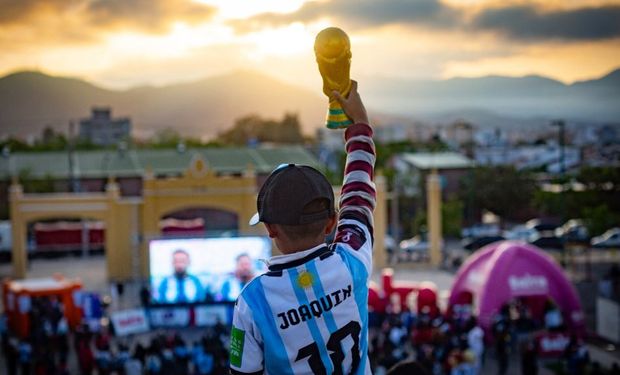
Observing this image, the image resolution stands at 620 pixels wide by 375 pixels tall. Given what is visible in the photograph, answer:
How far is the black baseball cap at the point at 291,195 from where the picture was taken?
2.07m

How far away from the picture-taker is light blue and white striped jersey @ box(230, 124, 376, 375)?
204 centimetres

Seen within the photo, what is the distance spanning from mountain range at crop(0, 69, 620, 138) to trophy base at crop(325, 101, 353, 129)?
0.49 metres

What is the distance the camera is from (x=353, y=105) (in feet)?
7.62

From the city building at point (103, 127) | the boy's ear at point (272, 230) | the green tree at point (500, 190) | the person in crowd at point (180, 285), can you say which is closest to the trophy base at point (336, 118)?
the boy's ear at point (272, 230)

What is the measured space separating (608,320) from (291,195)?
16.1 m

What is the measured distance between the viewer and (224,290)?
1936cm

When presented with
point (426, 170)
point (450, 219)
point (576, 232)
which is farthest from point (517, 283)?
point (426, 170)

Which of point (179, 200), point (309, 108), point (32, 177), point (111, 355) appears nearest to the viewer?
point (111, 355)

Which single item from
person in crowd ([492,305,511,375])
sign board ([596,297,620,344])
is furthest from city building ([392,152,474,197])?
person in crowd ([492,305,511,375])

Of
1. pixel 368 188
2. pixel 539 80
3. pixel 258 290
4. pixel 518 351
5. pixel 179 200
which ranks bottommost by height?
pixel 518 351

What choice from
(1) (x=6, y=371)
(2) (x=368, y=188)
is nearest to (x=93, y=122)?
(1) (x=6, y=371)

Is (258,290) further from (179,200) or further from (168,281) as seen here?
(179,200)

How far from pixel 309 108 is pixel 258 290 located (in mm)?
153267

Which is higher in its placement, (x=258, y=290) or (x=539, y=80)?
(x=539, y=80)
